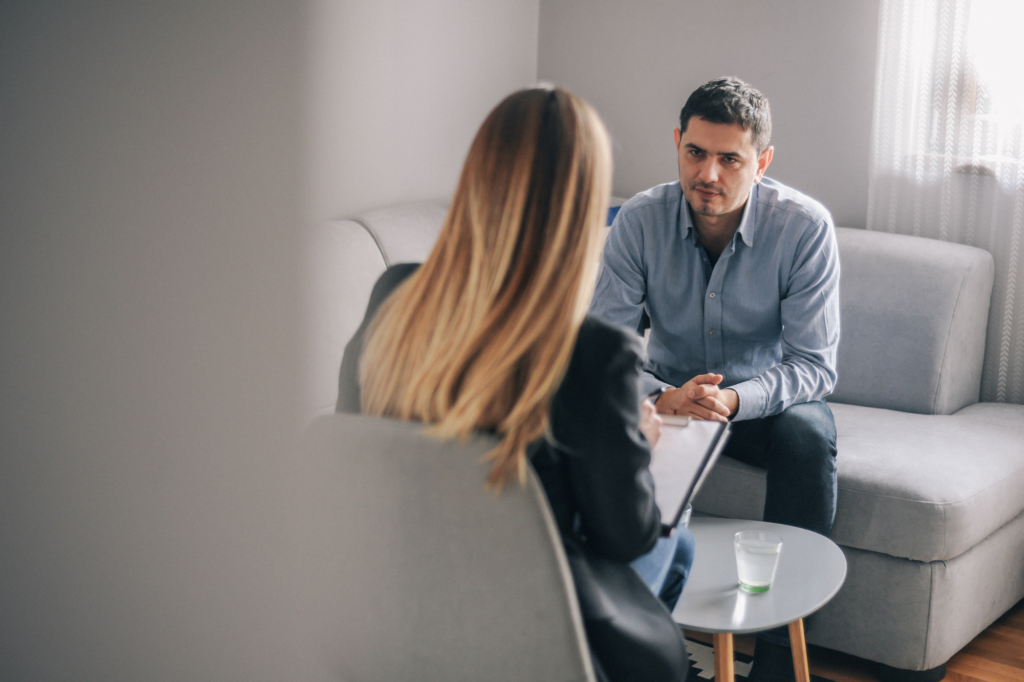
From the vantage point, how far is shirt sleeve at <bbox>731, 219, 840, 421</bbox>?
159 centimetres

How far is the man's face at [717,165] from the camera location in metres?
1.57

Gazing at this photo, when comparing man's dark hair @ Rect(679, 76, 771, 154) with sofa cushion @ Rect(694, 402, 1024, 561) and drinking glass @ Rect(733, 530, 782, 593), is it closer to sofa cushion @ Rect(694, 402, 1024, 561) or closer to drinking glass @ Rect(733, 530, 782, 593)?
sofa cushion @ Rect(694, 402, 1024, 561)

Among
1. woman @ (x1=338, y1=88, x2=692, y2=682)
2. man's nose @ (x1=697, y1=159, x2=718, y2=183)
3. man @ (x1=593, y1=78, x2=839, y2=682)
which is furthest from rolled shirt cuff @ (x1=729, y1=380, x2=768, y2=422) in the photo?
woman @ (x1=338, y1=88, x2=692, y2=682)

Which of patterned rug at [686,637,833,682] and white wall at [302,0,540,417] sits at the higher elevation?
white wall at [302,0,540,417]

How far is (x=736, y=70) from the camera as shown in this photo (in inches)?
95.0

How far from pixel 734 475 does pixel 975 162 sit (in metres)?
1.07

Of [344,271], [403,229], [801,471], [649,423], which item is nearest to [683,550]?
[649,423]

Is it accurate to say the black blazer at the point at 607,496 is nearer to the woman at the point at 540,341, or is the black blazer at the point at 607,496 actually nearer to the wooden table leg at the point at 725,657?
the woman at the point at 540,341

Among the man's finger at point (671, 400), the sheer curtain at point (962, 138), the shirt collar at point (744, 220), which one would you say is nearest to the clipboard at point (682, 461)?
the man's finger at point (671, 400)

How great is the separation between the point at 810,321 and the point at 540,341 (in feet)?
3.37

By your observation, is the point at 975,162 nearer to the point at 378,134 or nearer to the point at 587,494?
the point at 378,134

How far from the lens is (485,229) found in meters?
0.75

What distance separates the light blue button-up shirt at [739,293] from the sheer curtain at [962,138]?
0.65m

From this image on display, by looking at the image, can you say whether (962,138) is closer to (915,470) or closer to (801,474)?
(915,470)
